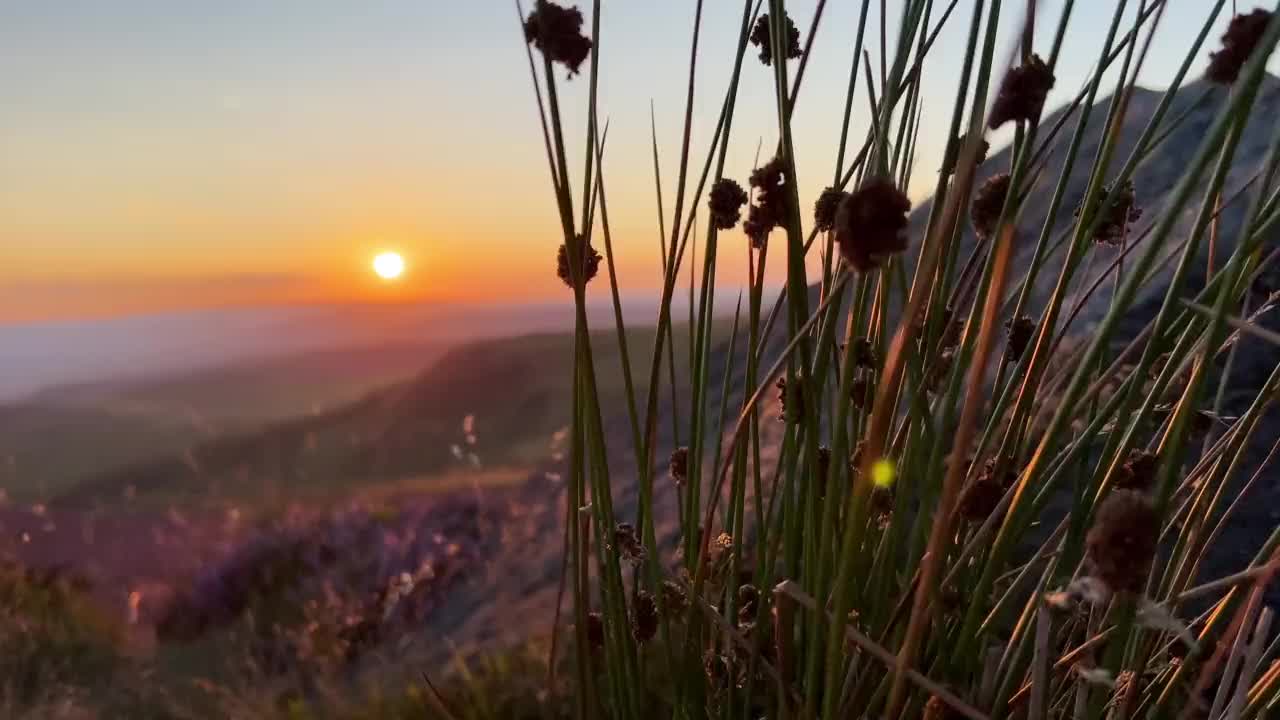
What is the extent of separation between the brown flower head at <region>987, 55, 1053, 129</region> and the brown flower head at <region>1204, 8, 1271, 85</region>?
0.68 ft

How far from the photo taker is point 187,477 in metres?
7.96

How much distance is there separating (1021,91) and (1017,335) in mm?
380

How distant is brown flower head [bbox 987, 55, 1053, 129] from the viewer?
28.6 inches

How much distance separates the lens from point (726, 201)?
3.09 feet

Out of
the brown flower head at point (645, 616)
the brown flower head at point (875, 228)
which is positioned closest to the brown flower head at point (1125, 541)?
the brown flower head at point (875, 228)

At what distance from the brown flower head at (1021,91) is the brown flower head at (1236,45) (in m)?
0.21

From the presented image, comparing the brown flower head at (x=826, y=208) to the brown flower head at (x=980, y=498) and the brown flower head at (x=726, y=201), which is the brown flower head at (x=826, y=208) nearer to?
the brown flower head at (x=726, y=201)

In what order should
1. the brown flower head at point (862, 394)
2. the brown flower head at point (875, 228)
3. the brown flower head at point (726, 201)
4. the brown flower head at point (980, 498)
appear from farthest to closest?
the brown flower head at point (862, 394), the brown flower head at point (726, 201), the brown flower head at point (980, 498), the brown flower head at point (875, 228)

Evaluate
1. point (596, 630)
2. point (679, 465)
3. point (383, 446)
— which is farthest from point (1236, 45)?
point (383, 446)

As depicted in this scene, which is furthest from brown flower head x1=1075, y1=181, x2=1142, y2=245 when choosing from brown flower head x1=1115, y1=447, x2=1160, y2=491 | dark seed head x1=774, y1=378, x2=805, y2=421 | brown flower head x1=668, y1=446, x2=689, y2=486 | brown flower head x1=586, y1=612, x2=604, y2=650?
brown flower head x1=586, y1=612, x2=604, y2=650

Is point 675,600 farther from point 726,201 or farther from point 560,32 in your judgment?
point 560,32

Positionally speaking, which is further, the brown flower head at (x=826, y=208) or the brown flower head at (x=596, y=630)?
A: the brown flower head at (x=596, y=630)

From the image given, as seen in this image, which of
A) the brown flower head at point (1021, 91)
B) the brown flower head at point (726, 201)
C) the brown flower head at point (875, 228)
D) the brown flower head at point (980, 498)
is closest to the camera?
the brown flower head at point (875, 228)

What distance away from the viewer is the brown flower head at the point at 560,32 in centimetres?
78
